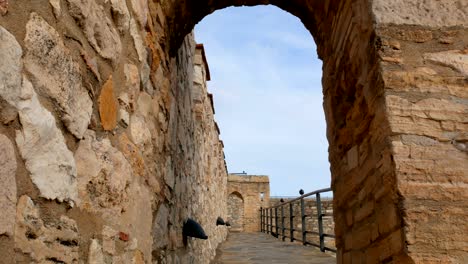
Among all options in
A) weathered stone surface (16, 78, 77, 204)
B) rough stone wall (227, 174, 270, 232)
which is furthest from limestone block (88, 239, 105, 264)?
rough stone wall (227, 174, 270, 232)

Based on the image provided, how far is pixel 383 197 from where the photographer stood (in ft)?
6.31

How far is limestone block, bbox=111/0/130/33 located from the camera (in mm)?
1812

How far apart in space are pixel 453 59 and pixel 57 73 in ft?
5.89

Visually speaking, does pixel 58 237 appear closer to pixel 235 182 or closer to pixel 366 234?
pixel 366 234

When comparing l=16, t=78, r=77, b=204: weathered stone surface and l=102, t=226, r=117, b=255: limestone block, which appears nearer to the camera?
l=16, t=78, r=77, b=204: weathered stone surface

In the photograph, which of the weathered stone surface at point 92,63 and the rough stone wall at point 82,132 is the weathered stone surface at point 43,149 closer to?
the rough stone wall at point 82,132

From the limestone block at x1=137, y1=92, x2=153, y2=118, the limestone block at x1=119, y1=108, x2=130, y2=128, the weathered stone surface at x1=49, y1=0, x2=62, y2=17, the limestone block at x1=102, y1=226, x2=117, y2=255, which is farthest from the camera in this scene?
the limestone block at x1=137, y1=92, x2=153, y2=118

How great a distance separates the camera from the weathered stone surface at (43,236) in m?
1.07

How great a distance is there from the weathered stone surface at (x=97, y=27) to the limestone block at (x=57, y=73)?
0.17m

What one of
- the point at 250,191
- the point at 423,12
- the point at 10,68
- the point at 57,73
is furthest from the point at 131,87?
the point at 250,191

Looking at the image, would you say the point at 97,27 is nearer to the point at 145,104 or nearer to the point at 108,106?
the point at 108,106

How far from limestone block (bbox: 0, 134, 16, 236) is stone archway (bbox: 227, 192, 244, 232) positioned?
16.9 metres

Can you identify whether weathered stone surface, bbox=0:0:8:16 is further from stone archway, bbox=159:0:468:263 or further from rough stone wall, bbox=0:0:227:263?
stone archway, bbox=159:0:468:263

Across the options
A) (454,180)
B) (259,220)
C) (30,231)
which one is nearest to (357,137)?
(454,180)
